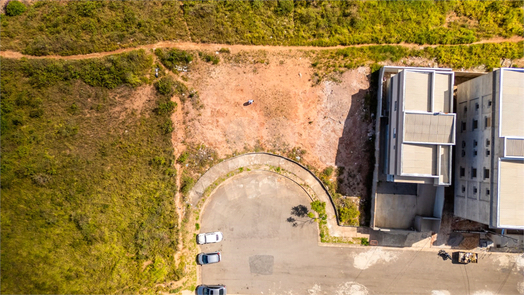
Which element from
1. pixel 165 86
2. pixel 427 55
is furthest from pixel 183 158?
pixel 427 55

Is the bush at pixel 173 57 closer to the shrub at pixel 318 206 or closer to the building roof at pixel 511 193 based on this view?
the shrub at pixel 318 206

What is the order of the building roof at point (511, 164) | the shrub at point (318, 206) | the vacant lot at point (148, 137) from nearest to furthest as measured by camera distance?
the building roof at point (511, 164), the vacant lot at point (148, 137), the shrub at point (318, 206)

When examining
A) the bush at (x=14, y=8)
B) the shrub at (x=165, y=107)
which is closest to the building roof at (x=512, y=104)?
the shrub at (x=165, y=107)

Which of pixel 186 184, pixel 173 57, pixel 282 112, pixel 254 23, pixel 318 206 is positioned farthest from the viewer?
pixel 254 23

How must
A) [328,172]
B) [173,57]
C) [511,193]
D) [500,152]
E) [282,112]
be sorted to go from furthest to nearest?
[282,112] → [328,172] → [173,57] → [511,193] → [500,152]

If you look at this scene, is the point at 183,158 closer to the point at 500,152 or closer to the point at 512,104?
the point at 500,152

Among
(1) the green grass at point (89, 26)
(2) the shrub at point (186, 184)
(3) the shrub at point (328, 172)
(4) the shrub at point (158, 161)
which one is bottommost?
(2) the shrub at point (186, 184)

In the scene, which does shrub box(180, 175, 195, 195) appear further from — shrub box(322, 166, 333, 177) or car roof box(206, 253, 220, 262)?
shrub box(322, 166, 333, 177)
